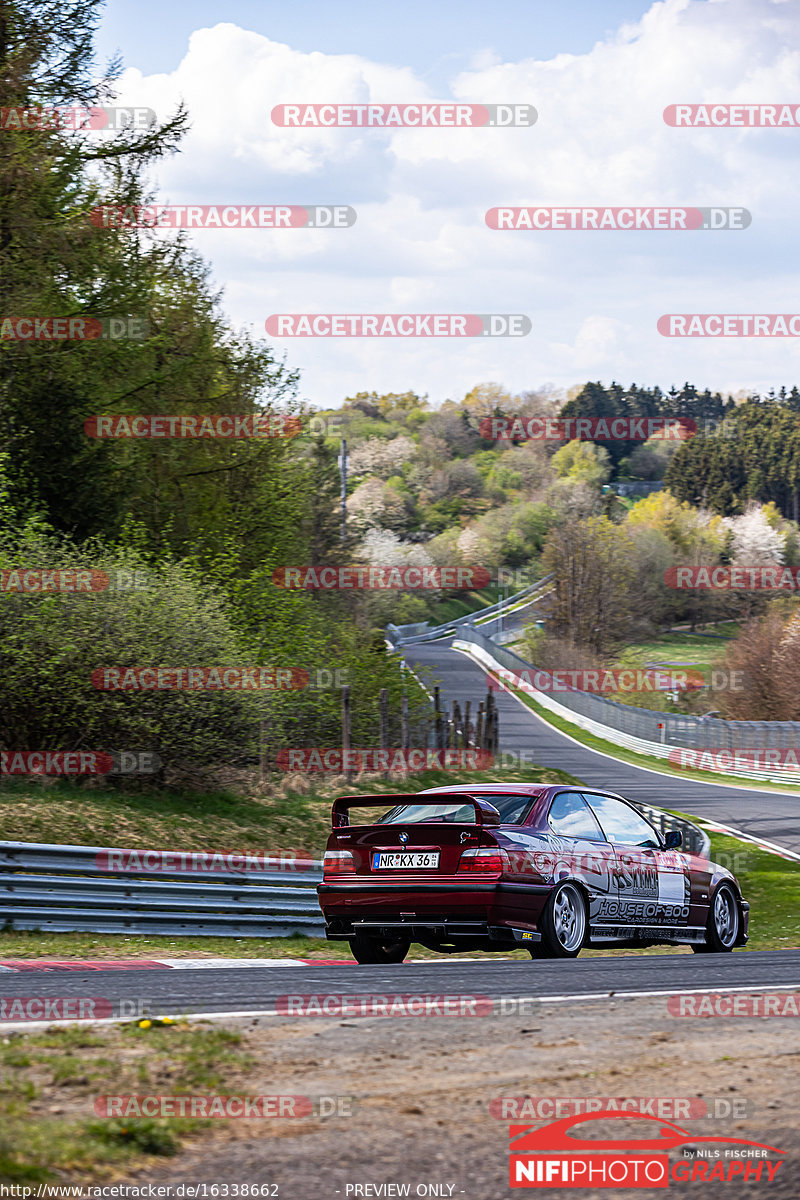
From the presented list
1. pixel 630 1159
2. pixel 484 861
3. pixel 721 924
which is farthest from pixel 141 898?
pixel 630 1159

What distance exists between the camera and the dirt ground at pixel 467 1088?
12.5 feet

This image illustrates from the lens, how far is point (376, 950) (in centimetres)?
1056

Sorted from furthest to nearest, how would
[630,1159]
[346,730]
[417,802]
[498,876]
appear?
[346,730], [417,802], [498,876], [630,1159]

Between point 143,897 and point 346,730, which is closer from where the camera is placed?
point 143,897

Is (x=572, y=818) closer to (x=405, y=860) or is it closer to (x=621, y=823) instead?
(x=621, y=823)

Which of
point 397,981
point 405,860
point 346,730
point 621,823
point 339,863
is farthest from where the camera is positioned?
point 346,730

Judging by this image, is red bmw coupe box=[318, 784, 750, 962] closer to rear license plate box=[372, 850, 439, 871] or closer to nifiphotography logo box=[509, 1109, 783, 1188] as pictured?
rear license plate box=[372, 850, 439, 871]

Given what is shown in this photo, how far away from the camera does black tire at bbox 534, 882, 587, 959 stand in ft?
31.4

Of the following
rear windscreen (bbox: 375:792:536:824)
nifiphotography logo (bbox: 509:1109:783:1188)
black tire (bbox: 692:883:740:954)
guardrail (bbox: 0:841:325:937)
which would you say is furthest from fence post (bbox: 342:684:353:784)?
nifiphotography logo (bbox: 509:1109:783:1188)

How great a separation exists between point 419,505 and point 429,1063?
147m

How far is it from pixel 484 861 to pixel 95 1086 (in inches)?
200

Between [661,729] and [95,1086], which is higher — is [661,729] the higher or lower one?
the lower one

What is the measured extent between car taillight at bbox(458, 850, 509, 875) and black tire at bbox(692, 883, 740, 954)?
308 cm

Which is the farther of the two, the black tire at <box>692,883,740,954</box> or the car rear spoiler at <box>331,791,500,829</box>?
the black tire at <box>692,883,740,954</box>
